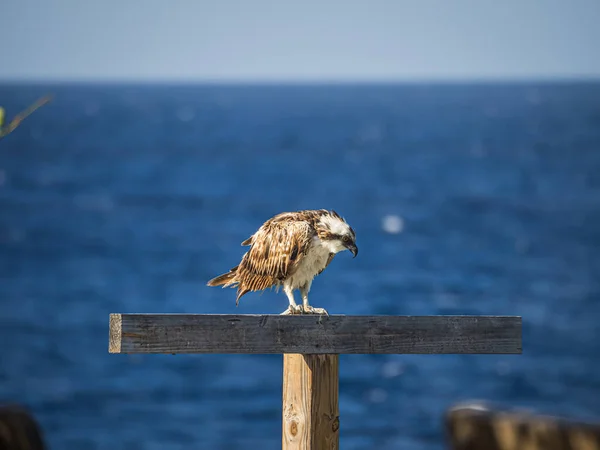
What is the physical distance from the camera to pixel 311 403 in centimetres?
566

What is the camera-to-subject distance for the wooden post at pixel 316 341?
5.38 meters

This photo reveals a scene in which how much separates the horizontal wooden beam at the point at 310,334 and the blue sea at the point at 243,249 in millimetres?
1290

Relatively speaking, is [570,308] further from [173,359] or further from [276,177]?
[276,177]

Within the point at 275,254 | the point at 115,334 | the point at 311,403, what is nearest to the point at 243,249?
the point at 275,254

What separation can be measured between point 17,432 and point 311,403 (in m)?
3.48

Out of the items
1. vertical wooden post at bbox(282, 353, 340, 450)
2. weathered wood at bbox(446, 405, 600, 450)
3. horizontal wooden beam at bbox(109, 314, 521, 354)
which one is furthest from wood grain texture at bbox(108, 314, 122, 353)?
weathered wood at bbox(446, 405, 600, 450)

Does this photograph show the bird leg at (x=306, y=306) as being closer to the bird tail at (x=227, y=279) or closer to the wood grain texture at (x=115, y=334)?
the bird tail at (x=227, y=279)

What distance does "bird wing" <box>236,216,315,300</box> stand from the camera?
22.5ft

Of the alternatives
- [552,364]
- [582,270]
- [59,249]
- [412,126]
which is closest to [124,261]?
[59,249]

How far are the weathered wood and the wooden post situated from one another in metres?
3.17

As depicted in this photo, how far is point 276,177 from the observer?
78188 mm

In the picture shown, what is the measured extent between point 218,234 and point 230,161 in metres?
28.6

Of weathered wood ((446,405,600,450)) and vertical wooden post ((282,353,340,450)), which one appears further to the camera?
vertical wooden post ((282,353,340,450))

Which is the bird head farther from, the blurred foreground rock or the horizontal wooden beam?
the blurred foreground rock
